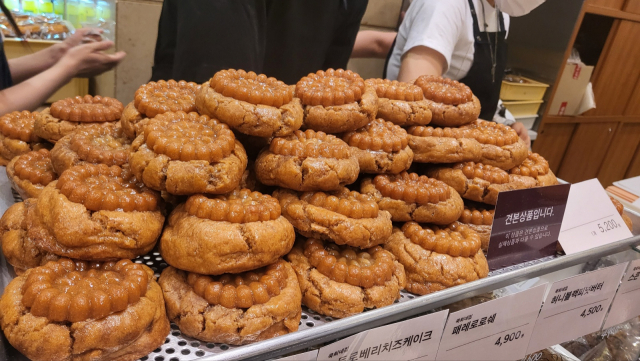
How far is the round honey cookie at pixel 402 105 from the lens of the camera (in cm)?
151

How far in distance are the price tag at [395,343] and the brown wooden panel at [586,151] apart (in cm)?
506

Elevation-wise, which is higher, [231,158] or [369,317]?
[231,158]

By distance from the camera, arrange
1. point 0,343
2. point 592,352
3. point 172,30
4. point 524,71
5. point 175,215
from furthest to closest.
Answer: point 524,71, point 172,30, point 592,352, point 175,215, point 0,343

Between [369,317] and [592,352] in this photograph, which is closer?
[369,317]

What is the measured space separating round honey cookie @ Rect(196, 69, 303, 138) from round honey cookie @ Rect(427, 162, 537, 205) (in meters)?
0.62

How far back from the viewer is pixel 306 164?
1.15 m

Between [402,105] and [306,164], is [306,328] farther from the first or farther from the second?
[402,105]

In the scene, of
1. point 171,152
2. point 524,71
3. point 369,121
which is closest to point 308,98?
point 369,121

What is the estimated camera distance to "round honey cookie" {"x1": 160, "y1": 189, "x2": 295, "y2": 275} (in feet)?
3.14

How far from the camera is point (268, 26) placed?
2.38 meters

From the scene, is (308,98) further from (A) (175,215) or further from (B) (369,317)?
(B) (369,317)

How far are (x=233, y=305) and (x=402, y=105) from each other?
0.92 metres

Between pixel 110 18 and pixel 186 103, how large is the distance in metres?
3.19

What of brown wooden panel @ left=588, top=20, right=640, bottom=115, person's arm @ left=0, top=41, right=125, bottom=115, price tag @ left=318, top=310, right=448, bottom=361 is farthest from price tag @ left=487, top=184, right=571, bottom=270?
brown wooden panel @ left=588, top=20, right=640, bottom=115
